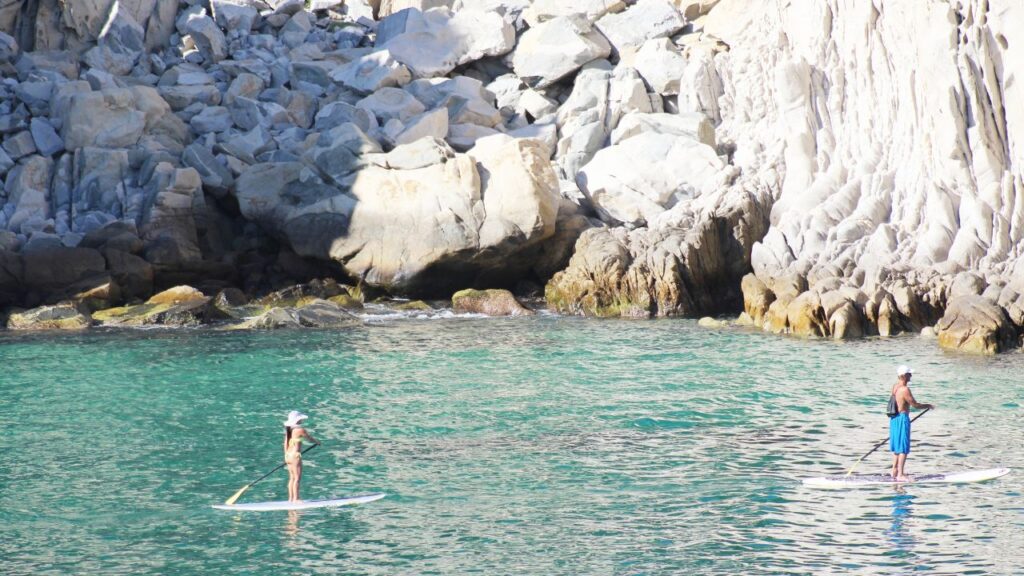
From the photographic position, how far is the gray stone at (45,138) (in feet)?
130

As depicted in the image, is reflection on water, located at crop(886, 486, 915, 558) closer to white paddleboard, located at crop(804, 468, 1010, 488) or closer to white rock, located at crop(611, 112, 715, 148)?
white paddleboard, located at crop(804, 468, 1010, 488)

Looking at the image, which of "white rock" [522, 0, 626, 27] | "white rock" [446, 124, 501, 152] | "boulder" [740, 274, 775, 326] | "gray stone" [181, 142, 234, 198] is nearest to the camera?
"boulder" [740, 274, 775, 326]

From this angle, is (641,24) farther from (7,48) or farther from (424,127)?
(7,48)

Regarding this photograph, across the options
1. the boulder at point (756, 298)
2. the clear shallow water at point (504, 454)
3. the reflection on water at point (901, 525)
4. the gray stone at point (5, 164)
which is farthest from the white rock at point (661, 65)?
the reflection on water at point (901, 525)

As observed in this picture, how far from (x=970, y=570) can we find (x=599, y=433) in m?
7.72

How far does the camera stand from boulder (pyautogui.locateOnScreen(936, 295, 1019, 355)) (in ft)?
85.6

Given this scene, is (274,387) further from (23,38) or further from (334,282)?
(23,38)

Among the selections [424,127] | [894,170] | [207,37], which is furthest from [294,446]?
[207,37]

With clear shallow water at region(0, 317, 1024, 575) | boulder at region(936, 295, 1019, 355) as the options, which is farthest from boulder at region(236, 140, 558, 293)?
boulder at region(936, 295, 1019, 355)

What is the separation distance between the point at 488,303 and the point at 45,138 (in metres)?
16.0

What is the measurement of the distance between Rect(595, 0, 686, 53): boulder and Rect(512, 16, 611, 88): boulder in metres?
0.62

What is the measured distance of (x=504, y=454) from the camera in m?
18.7

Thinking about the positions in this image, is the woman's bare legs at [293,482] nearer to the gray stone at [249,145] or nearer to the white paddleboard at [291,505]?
the white paddleboard at [291,505]

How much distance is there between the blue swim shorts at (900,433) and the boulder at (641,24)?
30.4 meters
